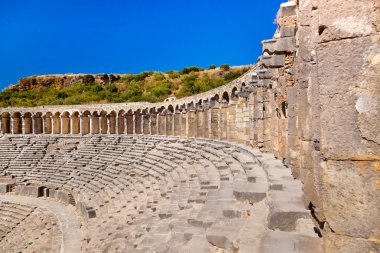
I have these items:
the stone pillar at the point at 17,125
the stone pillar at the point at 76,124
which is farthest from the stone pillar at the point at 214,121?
the stone pillar at the point at 17,125

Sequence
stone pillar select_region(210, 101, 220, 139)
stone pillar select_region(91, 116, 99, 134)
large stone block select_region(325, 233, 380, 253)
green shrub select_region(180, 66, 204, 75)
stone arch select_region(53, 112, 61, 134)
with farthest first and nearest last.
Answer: green shrub select_region(180, 66, 204, 75) < stone arch select_region(53, 112, 61, 134) < stone pillar select_region(91, 116, 99, 134) < stone pillar select_region(210, 101, 220, 139) < large stone block select_region(325, 233, 380, 253)

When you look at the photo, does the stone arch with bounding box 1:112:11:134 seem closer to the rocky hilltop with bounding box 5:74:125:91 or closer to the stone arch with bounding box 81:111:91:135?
the stone arch with bounding box 81:111:91:135

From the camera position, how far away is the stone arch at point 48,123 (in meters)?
33.1

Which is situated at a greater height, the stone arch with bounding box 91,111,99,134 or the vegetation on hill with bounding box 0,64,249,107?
the vegetation on hill with bounding box 0,64,249,107

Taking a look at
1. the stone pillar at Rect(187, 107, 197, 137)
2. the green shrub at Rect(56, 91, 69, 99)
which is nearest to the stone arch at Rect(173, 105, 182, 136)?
the stone pillar at Rect(187, 107, 197, 137)

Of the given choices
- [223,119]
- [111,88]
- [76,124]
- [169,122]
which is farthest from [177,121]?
[111,88]

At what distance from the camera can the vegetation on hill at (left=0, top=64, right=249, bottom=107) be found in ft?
143

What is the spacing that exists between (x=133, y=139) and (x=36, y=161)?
6772 millimetres

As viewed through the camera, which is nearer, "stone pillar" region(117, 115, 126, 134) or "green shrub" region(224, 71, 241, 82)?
"stone pillar" region(117, 115, 126, 134)

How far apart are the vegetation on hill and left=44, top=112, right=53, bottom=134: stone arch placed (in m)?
9.92

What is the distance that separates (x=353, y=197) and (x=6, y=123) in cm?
3541

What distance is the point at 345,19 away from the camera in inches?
109

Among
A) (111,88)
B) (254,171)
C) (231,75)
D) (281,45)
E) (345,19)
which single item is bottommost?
(254,171)

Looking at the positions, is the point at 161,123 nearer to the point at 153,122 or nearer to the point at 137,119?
the point at 153,122
